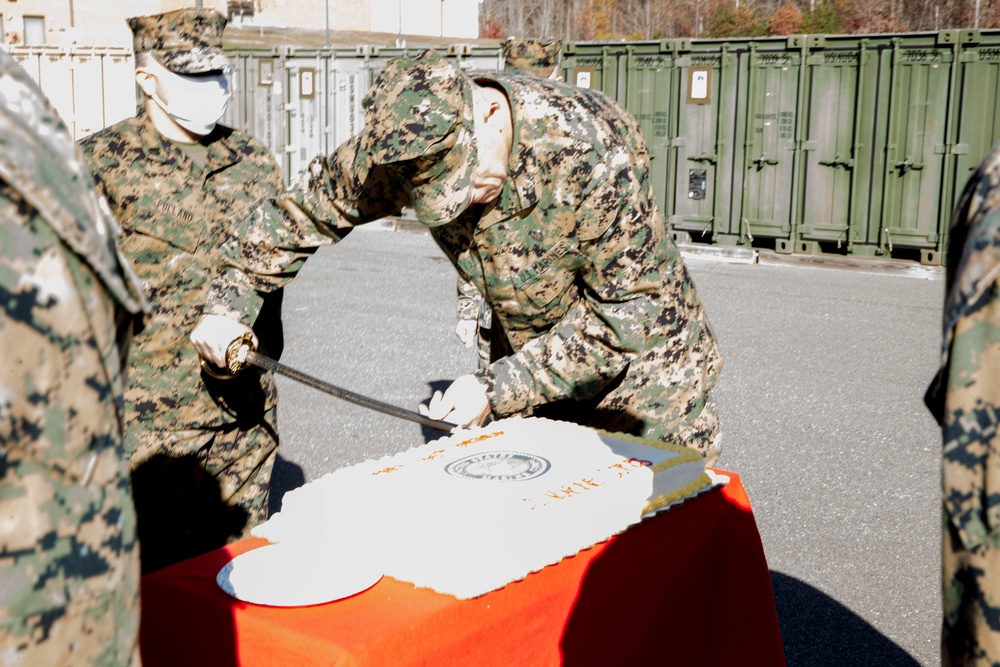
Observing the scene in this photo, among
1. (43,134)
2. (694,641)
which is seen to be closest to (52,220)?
(43,134)

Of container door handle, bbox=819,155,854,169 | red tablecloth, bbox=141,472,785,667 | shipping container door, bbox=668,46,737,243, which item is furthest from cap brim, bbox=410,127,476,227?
shipping container door, bbox=668,46,737,243

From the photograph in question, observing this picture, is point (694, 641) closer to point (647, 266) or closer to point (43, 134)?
point (647, 266)

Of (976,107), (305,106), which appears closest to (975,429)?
(976,107)

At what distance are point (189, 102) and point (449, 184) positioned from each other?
145 cm

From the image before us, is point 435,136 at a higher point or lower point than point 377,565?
higher

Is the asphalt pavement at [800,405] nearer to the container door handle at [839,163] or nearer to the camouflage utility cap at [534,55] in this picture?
the container door handle at [839,163]

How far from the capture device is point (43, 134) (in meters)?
1.02

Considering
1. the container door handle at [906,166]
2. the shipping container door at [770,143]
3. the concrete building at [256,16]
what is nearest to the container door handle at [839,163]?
the shipping container door at [770,143]

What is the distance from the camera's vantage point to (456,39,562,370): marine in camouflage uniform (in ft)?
11.2

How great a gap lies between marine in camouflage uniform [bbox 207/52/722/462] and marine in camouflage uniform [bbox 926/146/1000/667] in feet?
4.13

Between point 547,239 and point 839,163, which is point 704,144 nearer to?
point 839,163

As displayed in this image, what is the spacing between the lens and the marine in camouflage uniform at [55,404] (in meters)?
0.97

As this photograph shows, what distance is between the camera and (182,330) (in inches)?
128

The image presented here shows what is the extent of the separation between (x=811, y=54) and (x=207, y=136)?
8.68m
